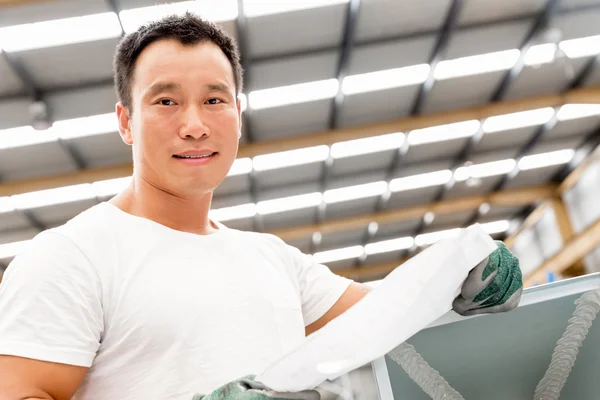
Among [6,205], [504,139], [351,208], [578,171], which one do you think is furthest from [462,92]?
[6,205]

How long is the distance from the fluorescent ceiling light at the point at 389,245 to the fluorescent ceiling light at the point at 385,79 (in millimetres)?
6603

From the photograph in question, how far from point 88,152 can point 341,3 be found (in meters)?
3.80

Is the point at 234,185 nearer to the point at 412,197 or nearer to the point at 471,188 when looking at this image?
the point at 412,197

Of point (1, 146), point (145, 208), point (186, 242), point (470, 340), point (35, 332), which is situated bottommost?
point (470, 340)

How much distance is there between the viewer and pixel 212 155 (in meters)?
1.29

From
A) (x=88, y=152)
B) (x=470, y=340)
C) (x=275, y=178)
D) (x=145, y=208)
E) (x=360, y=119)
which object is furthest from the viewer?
(x=275, y=178)

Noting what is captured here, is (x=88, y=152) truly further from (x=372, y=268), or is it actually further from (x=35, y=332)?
(x=372, y=268)

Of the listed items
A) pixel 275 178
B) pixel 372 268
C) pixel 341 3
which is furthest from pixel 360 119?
pixel 372 268

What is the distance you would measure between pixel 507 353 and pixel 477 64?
7.25 meters

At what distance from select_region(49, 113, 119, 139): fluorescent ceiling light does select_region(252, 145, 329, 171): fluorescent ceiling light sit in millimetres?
2369

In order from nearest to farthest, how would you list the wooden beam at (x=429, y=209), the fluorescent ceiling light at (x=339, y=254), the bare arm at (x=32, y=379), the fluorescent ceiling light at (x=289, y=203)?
the bare arm at (x=32, y=379) → the fluorescent ceiling light at (x=289, y=203) → the wooden beam at (x=429, y=209) → the fluorescent ceiling light at (x=339, y=254)

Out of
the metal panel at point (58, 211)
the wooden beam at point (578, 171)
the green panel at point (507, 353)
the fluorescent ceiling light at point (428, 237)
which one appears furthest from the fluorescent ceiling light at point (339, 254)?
the green panel at point (507, 353)

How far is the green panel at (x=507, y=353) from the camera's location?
1056mm

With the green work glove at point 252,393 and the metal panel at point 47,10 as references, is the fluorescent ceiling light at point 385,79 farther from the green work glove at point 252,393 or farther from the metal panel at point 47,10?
the green work glove at point 252,393
